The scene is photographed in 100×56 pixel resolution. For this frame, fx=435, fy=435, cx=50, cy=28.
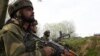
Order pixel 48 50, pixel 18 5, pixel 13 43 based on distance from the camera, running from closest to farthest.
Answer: pixel 13 43
pixel 48 50
pixel 18 5

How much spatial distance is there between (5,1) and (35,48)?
15.2 feet

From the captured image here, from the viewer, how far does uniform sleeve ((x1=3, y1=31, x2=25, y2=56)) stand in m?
6.01

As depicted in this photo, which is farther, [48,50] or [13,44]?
[48,50]

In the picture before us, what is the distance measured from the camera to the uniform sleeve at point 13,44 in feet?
19.7

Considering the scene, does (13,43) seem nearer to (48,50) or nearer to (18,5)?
(48,50)

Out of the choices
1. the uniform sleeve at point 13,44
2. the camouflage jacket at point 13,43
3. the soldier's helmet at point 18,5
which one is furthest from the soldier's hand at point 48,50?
the soldier's helmet at point 18,5

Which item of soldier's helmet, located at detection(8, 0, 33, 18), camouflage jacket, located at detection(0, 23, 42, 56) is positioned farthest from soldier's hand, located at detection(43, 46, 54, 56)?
soldier's helmet, located at detection(8, 0, 33, 18)

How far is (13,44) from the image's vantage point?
6020 mm

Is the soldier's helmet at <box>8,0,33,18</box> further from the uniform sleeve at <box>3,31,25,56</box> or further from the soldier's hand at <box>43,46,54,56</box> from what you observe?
the soldier's hand at <box>43,46,54,56</box>

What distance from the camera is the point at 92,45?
95.8ft

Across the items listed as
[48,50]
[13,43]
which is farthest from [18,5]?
[48,50]

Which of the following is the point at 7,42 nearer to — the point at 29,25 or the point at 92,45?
the point at 29,25

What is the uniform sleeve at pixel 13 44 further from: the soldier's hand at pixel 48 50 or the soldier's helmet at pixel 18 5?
the soldier's helmet at pixel 18 5

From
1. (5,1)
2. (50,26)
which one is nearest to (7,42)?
(5,1)
